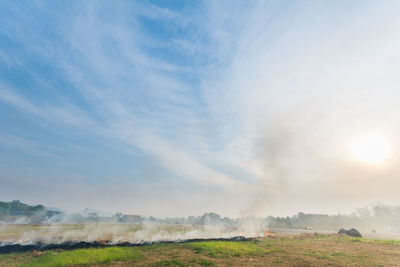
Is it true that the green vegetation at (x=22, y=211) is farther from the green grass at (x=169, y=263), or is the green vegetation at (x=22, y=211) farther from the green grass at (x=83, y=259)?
the green grass at (x=169, y=263)

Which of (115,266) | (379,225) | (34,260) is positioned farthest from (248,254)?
(379,225)

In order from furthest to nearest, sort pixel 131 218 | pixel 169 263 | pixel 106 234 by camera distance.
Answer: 1. pixel 131 218
2. pixel 106 234
3. pixel 169 263

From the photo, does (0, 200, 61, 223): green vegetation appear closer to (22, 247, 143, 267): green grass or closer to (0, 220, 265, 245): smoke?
(0, 220, 265, 245): smoke

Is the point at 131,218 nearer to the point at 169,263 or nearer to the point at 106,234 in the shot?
the point at 106,234

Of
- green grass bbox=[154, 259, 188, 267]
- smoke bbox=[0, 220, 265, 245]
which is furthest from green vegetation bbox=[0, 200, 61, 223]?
green grass bbox=[154, 259, 188, 267]

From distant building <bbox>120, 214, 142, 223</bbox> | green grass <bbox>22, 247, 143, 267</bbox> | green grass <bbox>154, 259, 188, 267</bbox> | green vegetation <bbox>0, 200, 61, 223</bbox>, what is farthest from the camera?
distant building <bbox>120, 214, 142, 223</bbox>

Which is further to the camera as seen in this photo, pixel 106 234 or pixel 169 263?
pixel 106 234

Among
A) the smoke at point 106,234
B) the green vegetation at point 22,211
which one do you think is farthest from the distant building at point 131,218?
Answer: the smoke at point 106,234

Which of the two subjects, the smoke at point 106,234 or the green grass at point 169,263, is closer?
the green grass at point 169,263

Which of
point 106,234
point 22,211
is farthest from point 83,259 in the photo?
point 22,211

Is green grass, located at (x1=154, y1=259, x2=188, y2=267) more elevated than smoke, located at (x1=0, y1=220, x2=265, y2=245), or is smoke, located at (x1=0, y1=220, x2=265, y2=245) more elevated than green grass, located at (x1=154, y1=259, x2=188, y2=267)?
smoke, located at (x1=0, y1=220, x2=265, y2=245)

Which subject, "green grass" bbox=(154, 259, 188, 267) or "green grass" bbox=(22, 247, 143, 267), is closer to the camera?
"green grass" bbox=(154, 259, 188, 267)

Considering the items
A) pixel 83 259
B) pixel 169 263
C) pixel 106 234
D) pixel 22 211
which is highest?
pixel 22 211

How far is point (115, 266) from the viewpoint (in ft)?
56.4
